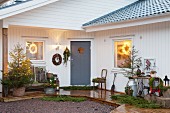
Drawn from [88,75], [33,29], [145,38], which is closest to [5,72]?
[33,29]

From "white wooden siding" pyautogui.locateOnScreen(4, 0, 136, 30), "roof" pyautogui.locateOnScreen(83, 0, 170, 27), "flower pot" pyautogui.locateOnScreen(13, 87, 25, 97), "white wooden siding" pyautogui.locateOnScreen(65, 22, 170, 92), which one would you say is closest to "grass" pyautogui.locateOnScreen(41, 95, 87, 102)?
"flower pot" pyautogui.locateOnScreen(13, 87, 25, 97)

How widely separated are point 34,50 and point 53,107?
3887 mm

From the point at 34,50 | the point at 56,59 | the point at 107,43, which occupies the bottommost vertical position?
the point at 56,59

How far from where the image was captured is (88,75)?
11.3 m

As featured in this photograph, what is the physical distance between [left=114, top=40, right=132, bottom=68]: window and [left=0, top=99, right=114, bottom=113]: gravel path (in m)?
2.35

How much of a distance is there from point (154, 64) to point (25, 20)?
4.72 metres

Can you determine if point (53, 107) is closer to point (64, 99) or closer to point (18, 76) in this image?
point (64, 99)

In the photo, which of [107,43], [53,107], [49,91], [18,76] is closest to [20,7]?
[18,76]

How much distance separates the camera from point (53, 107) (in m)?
7.36

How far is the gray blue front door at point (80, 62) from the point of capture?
36.7ft

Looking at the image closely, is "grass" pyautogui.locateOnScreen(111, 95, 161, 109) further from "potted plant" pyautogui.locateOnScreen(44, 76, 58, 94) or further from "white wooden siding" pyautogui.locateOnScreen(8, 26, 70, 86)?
"white wooden siding" pyautogui.locateOnScreen(8, 26, 70, 86)

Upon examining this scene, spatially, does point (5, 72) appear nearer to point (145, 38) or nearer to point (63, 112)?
point (63, 112)

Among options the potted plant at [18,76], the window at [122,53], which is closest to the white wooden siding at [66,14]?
the potted plant at [18,76]

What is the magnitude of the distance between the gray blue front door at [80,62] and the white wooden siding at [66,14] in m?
1.12
